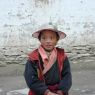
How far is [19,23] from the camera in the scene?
323 inches

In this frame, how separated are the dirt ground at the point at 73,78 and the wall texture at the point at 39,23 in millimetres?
309

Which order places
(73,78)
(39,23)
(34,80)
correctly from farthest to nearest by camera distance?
(39,23)
(73,78)
(34,80)

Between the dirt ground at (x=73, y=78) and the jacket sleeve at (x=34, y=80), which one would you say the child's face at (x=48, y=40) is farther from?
the dirt ground at (x=73, y=78)

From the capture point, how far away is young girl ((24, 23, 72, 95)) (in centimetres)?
335

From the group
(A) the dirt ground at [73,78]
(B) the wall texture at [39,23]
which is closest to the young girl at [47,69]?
(A) the dirt ground at [73,78]

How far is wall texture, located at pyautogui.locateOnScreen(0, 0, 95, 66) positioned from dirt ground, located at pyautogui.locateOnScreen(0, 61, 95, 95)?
309 mm

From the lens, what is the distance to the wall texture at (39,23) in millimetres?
8188

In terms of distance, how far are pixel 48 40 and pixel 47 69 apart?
0.89 ft

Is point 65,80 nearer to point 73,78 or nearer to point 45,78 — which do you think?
point 45,78

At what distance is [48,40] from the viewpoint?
3418 mm

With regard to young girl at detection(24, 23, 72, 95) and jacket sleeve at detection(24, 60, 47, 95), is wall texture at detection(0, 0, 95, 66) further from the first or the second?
jacket sleeve at detection(24, 60, 47, 95)

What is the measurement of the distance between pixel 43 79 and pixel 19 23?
4.93 meters

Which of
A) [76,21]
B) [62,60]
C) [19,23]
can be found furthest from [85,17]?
[62,60]

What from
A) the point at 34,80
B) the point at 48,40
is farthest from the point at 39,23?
the point at 34,80
